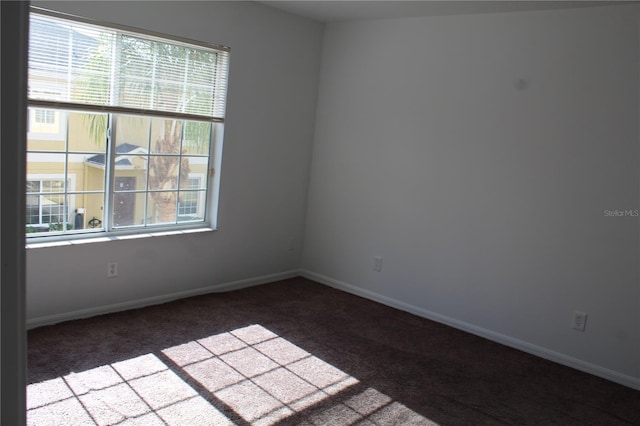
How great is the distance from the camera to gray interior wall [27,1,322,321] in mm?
3568

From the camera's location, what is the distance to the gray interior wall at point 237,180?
11.7 ft

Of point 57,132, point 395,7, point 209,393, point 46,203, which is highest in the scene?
point 395,7

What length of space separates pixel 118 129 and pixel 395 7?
219 cm

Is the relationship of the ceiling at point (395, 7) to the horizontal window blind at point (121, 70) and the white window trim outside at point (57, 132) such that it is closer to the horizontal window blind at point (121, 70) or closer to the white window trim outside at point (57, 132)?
the horizontal window blind at point (121, 70)

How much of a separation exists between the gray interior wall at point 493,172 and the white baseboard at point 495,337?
0.04 ft

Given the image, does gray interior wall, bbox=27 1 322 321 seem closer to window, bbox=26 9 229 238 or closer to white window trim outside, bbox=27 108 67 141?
window, bbox=26 9 229 238

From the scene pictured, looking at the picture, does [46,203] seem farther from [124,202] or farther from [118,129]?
[118,129]

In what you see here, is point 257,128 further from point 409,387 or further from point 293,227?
point 409,387

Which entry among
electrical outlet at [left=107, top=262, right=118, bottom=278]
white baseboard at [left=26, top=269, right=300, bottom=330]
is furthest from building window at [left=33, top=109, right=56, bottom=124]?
white baseboard at [left=26, top=269, right=300, bottom=330]

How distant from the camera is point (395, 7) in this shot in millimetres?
3969

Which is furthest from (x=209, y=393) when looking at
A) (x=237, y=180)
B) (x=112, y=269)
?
(x=237, y=180)

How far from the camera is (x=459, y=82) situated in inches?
161

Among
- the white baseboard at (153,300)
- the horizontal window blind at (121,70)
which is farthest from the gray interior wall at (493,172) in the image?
the horizontal window blind at (121,70)

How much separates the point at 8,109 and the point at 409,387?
303 cm
